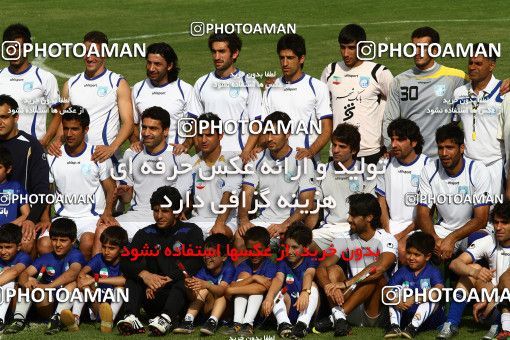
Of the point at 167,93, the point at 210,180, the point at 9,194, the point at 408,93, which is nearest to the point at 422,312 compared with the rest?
the point at 210,180

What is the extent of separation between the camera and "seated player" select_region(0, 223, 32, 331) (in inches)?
526

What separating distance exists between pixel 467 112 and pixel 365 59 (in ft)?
6.61

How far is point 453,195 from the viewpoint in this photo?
13.6 m

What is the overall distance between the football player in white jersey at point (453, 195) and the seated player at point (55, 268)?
11.9 feet

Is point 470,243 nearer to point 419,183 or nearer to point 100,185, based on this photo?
point 419,183

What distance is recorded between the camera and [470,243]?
13.2 metres

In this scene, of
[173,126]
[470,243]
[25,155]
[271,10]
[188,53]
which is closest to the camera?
[470,243]

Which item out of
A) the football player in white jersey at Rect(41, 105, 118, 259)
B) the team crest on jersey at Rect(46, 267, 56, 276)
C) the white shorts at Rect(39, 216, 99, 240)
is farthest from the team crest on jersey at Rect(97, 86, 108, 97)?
the team crest on jersey at Rect(46, 267, 56, 276)

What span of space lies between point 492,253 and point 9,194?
5.16 m

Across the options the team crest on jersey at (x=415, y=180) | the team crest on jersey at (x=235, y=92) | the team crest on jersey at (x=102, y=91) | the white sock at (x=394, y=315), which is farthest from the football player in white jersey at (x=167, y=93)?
the white sock at (x=394, y=315)

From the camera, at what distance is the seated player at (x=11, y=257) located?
13352mm

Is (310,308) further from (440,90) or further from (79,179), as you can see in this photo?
(440,90)

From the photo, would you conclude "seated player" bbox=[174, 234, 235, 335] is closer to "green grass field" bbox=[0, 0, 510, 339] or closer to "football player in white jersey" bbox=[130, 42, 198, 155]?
"football player in white jersey" bbox=[130, 42, 198, 155]

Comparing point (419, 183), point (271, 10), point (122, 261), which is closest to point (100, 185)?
point (122, 261)
